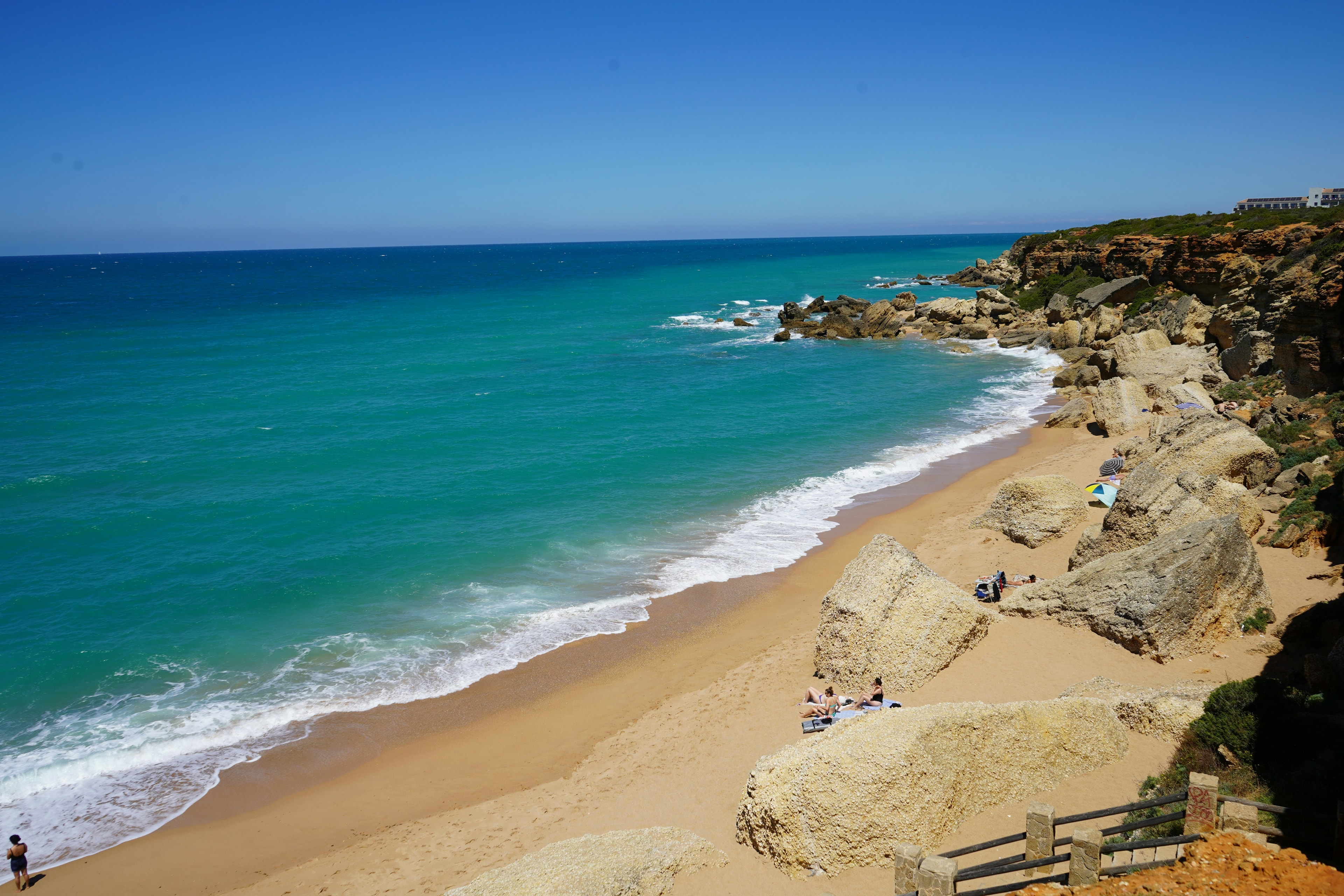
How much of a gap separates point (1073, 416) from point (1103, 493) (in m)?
13.0

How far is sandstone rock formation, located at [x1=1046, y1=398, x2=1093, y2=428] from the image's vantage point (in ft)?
103

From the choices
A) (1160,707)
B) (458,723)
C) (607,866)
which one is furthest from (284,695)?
(1160,707)

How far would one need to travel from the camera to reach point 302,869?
449 inches

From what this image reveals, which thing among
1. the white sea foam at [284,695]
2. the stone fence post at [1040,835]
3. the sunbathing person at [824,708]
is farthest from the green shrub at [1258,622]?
the white sea foam at [284,695]

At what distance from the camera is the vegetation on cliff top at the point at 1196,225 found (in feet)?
133

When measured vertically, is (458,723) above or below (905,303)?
below

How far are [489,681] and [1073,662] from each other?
1085 centimetres

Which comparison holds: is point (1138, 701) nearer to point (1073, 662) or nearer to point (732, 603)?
point (1073, 662)

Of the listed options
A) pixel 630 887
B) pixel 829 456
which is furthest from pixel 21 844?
pixel 829 456

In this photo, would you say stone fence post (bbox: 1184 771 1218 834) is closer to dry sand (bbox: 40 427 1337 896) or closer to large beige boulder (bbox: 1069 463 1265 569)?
dry sand (bbox: 40 427 1337 896)

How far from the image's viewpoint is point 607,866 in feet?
30.0

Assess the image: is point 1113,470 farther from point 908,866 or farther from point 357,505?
point 357,505

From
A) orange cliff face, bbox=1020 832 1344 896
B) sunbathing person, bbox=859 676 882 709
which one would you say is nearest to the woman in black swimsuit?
sunbathing person, bbox=859 676 882 709

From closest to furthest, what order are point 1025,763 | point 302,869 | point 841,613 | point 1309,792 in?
point 1309,792 < point 1025,763 < point 302,869 < point 841,613
